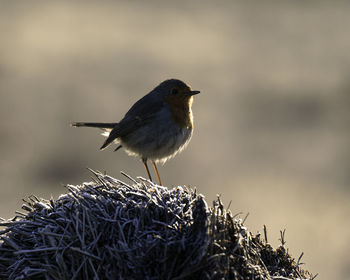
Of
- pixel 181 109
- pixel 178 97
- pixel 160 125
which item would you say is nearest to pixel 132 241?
pixel 160 125

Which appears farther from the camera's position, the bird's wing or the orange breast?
the bird's wing

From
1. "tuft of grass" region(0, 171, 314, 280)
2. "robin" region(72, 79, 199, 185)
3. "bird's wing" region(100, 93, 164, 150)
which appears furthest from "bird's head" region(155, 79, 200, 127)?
"tuft of grass" region(0, 171, 314, 280)

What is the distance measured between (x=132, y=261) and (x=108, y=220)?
0.37 meters

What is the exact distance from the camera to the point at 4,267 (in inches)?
115

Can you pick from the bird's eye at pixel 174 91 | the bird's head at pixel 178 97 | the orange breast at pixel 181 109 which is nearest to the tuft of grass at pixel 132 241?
the orange breast at pixel 181 109

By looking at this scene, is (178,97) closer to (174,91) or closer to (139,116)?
(174,91)

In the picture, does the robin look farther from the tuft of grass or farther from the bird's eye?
the tuft of grass

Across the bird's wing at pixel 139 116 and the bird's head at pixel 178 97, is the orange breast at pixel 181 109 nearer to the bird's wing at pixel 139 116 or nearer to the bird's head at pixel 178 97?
the bird's head at pixel 178 97

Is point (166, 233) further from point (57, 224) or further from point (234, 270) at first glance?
point (57, 224)

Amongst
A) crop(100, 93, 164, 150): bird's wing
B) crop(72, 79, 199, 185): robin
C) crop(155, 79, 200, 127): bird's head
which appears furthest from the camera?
crop(100, 93, 164, 150): bird's wing

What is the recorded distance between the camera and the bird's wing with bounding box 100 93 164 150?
775cm

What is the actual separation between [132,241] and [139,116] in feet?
17.0

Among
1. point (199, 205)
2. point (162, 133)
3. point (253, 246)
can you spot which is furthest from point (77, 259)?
point (162, 133)

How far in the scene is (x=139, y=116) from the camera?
310 inches
